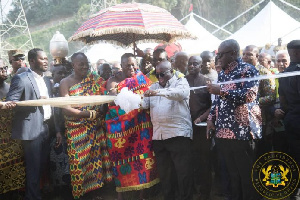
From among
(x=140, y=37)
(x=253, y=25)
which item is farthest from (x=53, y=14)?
(x=140, y=37)

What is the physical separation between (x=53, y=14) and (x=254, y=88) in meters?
42.4

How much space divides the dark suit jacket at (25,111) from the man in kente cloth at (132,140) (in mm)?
974

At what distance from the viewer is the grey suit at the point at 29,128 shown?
13.0 feet

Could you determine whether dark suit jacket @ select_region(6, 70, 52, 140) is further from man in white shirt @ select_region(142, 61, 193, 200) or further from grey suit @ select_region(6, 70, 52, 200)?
man in white shirt @ select_region(142, 61, 193, 200)

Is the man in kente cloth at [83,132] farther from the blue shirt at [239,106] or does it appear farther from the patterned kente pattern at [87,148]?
the blue shirt at [239,106]

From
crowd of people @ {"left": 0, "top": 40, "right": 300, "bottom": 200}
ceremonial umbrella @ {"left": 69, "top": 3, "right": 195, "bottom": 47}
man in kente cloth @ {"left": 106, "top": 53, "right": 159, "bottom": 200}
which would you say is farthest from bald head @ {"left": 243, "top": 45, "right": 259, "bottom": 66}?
man in kente cloth @ {"left": 106, "top": 53, "right": 159, "bottom": 200}

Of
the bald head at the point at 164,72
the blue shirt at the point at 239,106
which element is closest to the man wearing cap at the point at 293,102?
the blue shirt at the point at 239,106

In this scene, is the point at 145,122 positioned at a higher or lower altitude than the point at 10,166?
higher

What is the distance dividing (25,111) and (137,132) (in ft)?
5.05

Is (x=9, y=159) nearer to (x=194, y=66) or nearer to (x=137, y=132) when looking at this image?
(x=137, y=132)

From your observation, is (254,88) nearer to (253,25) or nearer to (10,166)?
(10,166)

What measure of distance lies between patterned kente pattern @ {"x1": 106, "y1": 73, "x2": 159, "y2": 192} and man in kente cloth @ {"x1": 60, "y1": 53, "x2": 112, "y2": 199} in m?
0.25

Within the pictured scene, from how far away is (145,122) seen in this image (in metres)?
4.39

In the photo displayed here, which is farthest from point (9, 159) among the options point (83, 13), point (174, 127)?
point (83, 13)
